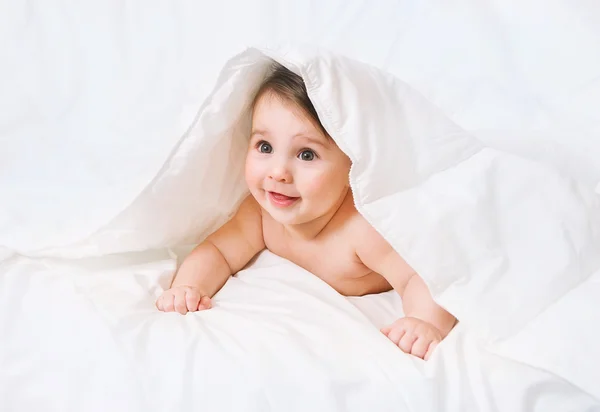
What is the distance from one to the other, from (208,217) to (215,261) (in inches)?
4.6

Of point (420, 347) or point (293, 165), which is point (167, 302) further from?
point (420, 347)

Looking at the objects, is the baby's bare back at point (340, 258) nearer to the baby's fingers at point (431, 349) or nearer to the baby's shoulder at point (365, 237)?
the baby's shoulder at point (365, 237)

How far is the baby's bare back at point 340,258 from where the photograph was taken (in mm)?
1334

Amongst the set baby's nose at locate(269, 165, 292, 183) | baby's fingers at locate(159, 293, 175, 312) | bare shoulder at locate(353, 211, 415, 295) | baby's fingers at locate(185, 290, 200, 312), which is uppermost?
baby's nose at locate(269, 165, 292, 183)

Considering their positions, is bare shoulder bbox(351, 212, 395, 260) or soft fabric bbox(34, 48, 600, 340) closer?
soft fabric bbox(34, 48, 600, 340)

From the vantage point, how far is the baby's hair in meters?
1.24

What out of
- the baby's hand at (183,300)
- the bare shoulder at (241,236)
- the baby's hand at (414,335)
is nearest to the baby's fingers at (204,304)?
the baby's hand at (183,300)

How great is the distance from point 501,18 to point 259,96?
702 mm

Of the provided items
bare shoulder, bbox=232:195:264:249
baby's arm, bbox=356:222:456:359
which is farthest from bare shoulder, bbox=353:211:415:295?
bare shoulder, bbox=232:195:264:249

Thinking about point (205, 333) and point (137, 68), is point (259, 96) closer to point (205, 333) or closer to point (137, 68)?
point (205, 333)

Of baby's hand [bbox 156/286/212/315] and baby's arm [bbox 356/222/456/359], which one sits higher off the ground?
baby's arm [bbox 356/222/456/359]

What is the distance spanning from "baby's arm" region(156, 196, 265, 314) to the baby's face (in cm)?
15

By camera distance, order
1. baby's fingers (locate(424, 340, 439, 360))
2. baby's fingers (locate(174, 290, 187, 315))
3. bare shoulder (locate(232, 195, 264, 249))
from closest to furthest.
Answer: baby's fingers (locate(424, 340, 439, 360)), baby's fingers (locate(174, 290, 187, 315)), bare shoulder (locate(232, 195, 264, 249))

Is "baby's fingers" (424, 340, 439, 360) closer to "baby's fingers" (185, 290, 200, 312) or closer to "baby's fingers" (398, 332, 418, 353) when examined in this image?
"baby's fingers" (398, 332, 418, 353)
